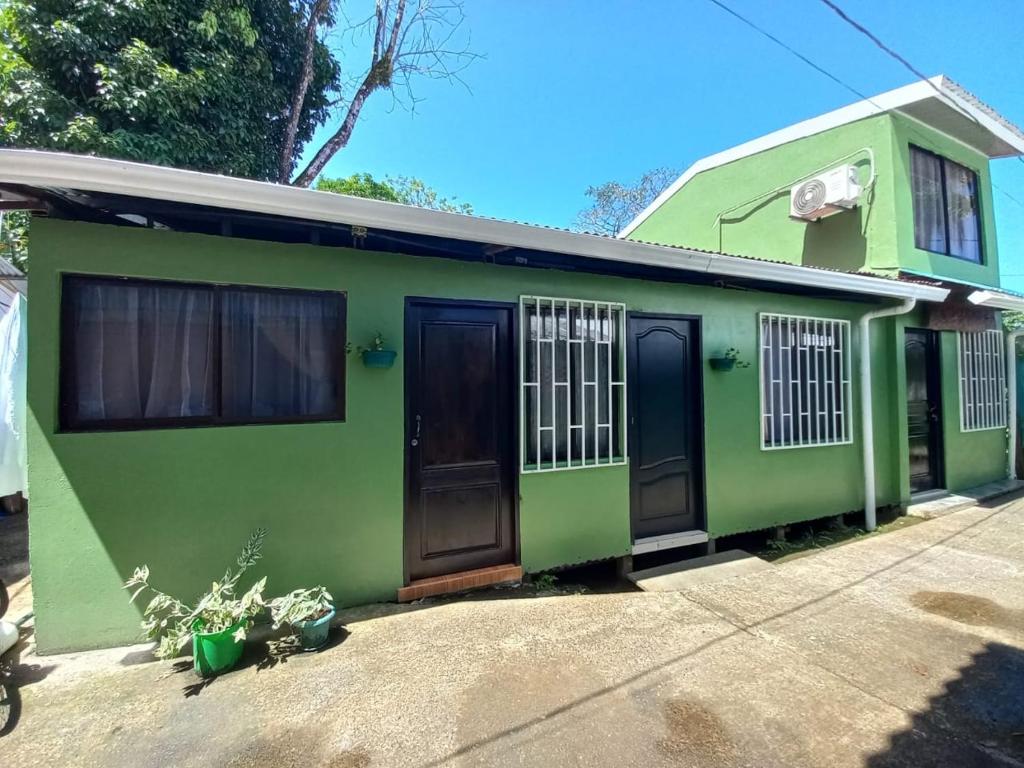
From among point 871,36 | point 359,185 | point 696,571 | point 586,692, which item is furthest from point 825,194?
point 359,185

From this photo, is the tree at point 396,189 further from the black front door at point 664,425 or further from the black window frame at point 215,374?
the black window frame at point 215,374

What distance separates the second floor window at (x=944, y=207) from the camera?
248 inches

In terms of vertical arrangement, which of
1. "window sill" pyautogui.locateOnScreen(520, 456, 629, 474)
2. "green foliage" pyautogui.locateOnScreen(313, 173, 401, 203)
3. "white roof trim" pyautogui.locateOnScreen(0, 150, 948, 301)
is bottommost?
"window sill" pyautogui.locateOnScreen(520, 456, 629, 474)

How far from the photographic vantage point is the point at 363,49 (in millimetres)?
8719

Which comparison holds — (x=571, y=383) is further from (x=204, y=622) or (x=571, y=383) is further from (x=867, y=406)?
(x=867, y=406)

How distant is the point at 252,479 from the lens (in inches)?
114

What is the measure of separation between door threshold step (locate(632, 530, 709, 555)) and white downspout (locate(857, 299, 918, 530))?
2.39 metres

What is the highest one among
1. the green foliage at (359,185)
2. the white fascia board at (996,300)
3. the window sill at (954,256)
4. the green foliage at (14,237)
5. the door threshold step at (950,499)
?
the green foliage at (359,185)

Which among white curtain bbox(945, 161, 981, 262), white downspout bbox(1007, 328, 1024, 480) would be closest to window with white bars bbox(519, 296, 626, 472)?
white curtain bbox(945, 161, 981, 262)

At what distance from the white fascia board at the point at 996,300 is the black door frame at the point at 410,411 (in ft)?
20.2

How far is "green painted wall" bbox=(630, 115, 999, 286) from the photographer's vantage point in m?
5.93

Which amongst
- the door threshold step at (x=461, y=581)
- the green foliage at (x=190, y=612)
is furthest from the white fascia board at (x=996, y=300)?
the green foliage at (x=190, y=612)

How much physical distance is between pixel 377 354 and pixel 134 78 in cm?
549

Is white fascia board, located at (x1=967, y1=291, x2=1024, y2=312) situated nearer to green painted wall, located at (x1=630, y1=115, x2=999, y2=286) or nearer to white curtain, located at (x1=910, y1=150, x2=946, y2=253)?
green painted wall, located at (x1=630, y1=115, x2=999, y2=286)
